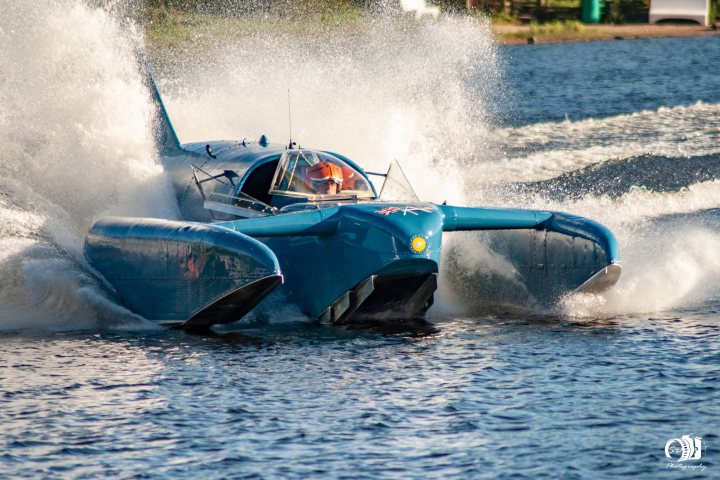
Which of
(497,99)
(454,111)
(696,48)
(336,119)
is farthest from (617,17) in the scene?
(336,119)

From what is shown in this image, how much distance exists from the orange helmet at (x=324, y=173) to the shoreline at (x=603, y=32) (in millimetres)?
46269

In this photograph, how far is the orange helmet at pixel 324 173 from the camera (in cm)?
1577

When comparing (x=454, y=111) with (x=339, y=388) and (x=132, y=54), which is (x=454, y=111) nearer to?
(x=132, y=54)

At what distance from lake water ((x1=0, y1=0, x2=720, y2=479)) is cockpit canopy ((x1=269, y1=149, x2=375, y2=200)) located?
Result: 1.76 metres

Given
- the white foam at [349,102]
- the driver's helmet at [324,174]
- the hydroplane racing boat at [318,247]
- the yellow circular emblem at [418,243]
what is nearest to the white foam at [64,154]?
the hydroplane racing boat at [318,247]

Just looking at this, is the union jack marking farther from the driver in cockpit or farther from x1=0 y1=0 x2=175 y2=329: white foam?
x1=0 y1=0 x2=175 y2=329: white foam

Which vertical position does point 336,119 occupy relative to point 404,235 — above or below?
above

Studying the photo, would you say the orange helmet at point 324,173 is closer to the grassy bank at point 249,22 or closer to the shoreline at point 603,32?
the grassy bank at point 249,22

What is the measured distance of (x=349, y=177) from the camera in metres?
16.1

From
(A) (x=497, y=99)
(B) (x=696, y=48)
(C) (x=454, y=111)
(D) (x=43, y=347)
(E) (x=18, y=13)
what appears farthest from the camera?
(B) (x=696, y=48)

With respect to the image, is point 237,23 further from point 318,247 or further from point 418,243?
point 418,243

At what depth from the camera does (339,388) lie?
11.9 metres

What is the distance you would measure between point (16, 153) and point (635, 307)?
1066 centimetres

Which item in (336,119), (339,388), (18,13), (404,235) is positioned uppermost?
(18,13)
